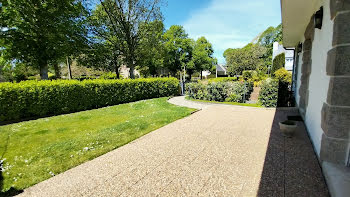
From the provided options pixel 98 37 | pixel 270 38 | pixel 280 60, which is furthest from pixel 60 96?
pixel 270 38

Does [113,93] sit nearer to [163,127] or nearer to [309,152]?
[163,127]

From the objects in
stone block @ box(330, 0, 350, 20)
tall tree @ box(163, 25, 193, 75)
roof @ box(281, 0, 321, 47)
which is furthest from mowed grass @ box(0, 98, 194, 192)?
tall tree @ box(163, 25, 193, 75)

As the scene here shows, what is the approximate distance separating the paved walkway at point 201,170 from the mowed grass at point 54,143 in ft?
1.16

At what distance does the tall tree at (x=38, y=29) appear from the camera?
11.3 metres

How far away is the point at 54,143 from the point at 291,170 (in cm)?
544

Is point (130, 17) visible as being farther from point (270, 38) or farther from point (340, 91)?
point (270, 38)

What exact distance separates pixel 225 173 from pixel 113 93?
30.0 ft

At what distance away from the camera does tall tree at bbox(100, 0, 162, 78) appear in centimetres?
1530

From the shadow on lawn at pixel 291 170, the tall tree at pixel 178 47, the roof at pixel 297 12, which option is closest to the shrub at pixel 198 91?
the roof at pixel 297 12

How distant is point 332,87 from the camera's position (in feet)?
6.93

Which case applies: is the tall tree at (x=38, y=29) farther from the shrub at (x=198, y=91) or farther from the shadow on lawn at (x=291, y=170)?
the shadow on lawn at (x=291, y=170)

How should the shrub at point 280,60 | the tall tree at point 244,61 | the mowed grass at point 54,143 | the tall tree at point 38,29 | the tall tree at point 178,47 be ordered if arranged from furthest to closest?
1. the tall tree at point 178,47
2. the tall tree at point 244,61
3. the shrub at point 280,60
4. the tall tree at point 38,29
5. the mowed grass at point 54,143

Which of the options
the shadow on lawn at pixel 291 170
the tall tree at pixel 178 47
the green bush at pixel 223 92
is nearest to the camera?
the shadow on lawn at pixel 291 170

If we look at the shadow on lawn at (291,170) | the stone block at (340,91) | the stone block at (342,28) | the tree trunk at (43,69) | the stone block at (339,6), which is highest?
the tree trunk at (43,69)
